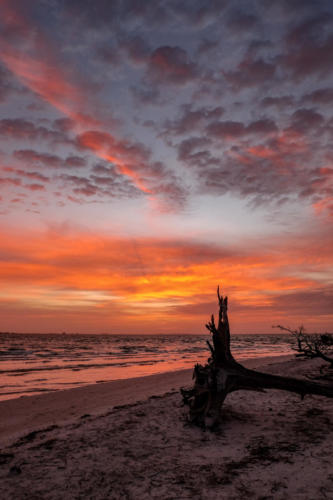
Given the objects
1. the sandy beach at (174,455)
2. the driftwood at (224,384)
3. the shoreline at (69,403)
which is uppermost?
the driftwood at (224,384)

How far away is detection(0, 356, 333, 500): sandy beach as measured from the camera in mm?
4477

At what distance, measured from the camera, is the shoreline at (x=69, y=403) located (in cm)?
902

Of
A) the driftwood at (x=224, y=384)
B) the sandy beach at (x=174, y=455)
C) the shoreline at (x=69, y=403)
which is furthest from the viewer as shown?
the shoreline at (x=69, y=403)

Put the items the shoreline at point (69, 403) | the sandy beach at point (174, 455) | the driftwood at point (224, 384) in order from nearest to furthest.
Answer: the sandy beach at point (174, 455) < the driftwood at point (224, 384) < the shoreline at point (69, 403)

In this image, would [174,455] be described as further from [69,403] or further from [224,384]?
[69,403]

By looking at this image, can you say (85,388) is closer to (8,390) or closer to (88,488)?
(8,390)

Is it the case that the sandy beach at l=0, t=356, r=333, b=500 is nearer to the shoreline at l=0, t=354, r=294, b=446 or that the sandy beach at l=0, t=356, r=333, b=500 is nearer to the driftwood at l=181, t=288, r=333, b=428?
the shoreline at l=0, t=354, r=294, b=446

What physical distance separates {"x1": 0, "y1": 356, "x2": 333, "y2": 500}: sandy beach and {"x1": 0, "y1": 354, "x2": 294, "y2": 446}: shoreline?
177mm

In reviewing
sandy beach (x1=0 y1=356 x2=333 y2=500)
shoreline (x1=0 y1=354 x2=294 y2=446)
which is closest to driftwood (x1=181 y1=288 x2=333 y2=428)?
sandy beach (x1=0 y1=356 x2=333 y2=500)

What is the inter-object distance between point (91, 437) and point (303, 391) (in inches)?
177

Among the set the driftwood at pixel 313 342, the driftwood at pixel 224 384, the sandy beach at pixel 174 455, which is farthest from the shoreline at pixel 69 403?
the driftwood at pixel 313 342

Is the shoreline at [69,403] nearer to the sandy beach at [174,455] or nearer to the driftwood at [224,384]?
the sandy beach at [174,455]

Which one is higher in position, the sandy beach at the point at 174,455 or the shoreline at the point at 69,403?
the sandy beach at the point at 174,455

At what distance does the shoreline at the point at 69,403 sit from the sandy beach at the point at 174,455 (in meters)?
0.18
